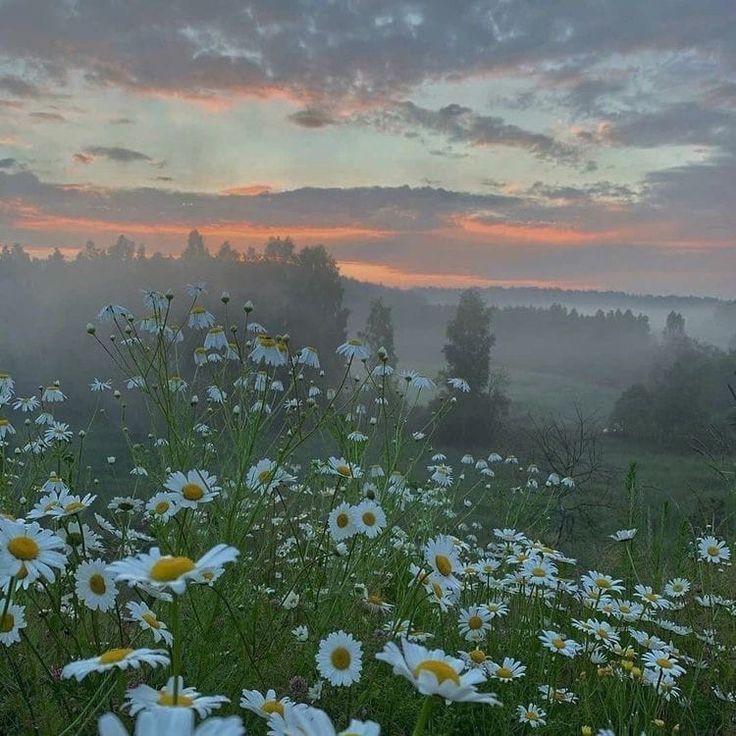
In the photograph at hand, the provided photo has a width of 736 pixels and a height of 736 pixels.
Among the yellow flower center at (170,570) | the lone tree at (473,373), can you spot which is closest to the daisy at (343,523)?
the yellow flower center at (170,570)

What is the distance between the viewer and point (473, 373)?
1944 cm

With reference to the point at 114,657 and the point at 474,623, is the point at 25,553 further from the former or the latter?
the point at 474,623

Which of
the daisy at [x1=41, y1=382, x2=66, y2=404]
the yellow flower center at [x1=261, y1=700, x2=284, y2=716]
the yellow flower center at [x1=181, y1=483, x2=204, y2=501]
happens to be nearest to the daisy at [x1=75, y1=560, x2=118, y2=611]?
the yellow flower center at [x1=181, y1=483, x2=204, y2=501]

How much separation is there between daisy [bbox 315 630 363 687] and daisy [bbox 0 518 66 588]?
73cm

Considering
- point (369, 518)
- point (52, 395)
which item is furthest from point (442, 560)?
point (52, 395)

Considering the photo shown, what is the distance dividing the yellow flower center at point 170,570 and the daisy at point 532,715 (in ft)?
4.69

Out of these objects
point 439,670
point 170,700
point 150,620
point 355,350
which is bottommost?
point 150,620

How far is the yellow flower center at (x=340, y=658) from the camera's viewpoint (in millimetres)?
1797

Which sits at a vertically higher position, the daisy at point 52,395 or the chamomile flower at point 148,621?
the daisy at point 52,395

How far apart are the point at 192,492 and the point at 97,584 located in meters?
0.30

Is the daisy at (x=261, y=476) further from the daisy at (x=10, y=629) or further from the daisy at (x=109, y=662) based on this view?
the daisy at (x=109, y=662)

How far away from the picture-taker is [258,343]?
2.69 metres

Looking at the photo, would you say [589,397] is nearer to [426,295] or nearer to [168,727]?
[426,295]

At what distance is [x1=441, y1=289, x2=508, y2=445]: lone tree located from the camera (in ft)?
58.3
